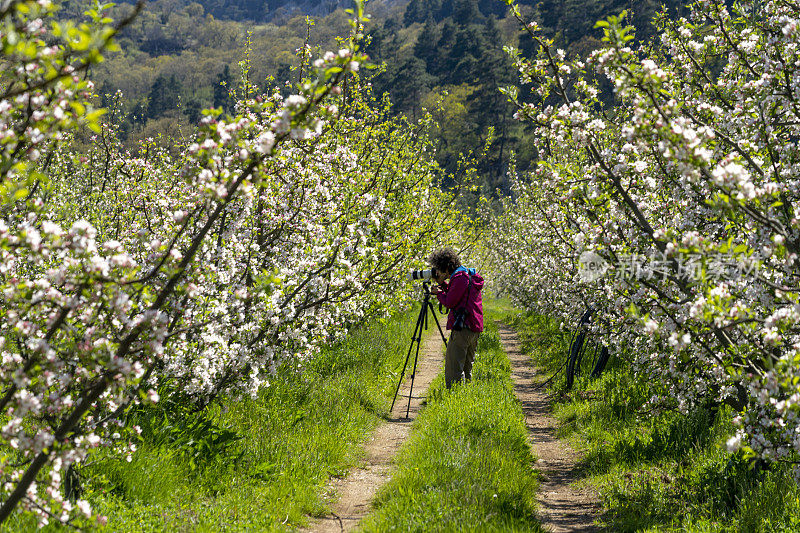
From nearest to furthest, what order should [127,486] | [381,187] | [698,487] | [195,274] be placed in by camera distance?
[195,274], [127,486], [698,487], [381,187]

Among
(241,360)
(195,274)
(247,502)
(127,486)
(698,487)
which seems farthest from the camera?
(241,360)

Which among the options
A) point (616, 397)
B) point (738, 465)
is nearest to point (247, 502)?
point (738, 465)

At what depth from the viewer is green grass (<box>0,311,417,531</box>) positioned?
16.1 ft

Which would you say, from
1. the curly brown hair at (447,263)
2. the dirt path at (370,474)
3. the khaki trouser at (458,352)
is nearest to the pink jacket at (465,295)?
the khaki trouser at (458,352)

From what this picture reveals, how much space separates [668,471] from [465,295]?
415 cm

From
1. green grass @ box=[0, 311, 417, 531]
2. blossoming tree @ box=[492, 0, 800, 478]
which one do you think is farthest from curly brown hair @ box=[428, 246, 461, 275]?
blossoming tree @ box=[492, 0, 800, 478]

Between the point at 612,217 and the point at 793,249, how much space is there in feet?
7.15

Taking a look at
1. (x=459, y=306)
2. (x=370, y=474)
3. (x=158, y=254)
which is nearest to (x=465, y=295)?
(x=459, y=306)

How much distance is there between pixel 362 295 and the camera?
9578 millimetres

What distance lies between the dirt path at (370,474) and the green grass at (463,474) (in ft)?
0.85

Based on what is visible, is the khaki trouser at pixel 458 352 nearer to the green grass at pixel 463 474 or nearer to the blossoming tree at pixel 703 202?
the green grass at pixel 463 474

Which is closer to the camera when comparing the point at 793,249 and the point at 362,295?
the point at 793,249

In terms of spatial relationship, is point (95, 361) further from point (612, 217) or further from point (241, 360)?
point (612, 217)

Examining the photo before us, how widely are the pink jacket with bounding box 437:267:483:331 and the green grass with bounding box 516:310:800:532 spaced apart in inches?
88.4
